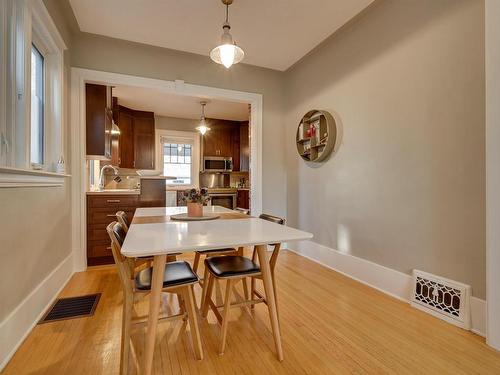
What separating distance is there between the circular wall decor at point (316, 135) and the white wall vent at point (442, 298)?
1583 millimetres

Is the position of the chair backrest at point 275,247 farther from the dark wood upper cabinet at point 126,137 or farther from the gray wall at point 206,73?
the dark wood upper cabinet at point 126,137

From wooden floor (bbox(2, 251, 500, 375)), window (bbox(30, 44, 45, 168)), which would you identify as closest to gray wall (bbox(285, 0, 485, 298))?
wooden floor (bbox(2, 251, 500, 375))

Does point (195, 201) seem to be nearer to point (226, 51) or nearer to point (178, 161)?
point (226, 51)

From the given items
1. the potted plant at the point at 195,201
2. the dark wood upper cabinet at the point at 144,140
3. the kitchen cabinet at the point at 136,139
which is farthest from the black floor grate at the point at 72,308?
the dark wood upper cabinet at the point at 144,140

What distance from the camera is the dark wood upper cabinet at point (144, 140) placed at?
5.60 meters

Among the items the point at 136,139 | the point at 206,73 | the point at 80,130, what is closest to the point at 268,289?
the point at 80,130

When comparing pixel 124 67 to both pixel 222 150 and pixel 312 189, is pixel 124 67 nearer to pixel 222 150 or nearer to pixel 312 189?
pixel 312 189

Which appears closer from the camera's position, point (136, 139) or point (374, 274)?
point (374, 274)

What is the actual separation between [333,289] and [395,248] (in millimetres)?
680

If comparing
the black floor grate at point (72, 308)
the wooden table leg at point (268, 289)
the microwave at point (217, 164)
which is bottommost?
the black floor grate at point (72, 308)

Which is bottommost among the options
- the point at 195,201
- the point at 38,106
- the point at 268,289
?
the point at 268,289

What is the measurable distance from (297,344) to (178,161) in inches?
216

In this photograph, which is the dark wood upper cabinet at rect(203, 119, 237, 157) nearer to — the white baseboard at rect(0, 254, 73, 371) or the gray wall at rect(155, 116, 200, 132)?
the gray wall at rect(155, 116, 200, 132)

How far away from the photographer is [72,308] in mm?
2080
